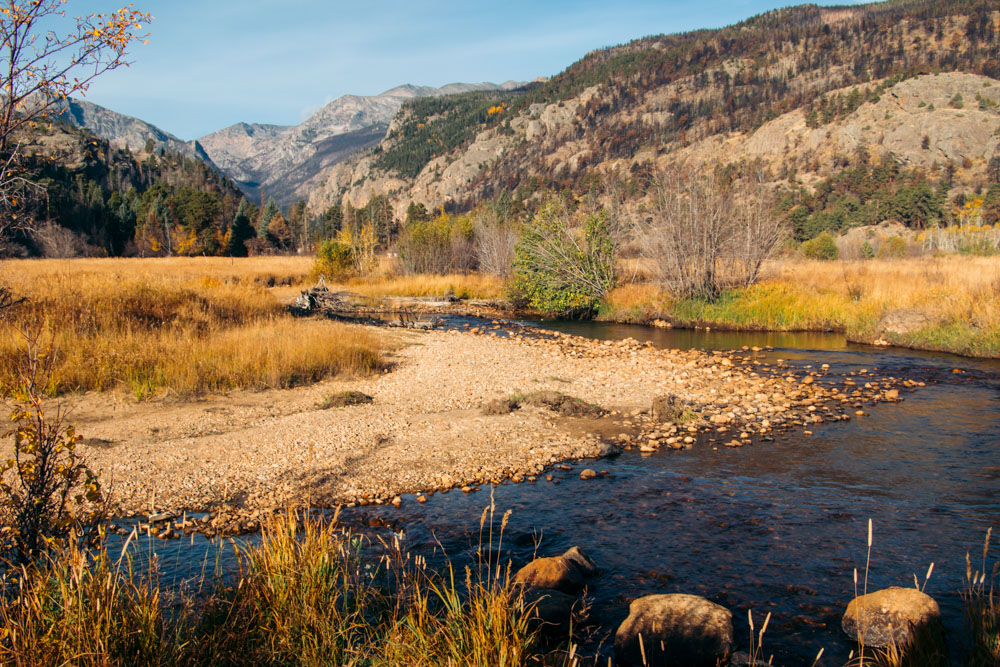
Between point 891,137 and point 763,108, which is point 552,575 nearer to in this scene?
point 891,137

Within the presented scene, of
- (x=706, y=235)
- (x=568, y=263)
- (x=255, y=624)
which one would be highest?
(x=706, y=235)

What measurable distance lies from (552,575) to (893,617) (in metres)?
2.53

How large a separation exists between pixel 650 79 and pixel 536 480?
16280 centimetres

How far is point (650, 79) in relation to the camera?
15212cm

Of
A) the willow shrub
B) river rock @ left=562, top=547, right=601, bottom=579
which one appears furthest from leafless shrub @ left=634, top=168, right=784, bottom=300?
river rock @ left=562, top=547, right=601, bottom=579

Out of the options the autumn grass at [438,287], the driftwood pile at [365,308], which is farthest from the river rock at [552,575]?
the autumn grass at [438,287]

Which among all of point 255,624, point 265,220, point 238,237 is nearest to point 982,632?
point 255,624

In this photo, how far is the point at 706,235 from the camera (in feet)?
80.7

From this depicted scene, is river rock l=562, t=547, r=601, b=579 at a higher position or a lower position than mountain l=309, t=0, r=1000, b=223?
lower

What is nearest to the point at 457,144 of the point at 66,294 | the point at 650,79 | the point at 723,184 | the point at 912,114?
the point at 650,79

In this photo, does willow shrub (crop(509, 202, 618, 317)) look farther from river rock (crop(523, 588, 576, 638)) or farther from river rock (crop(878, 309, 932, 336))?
river rock (crop(523, 588, 576, 638))

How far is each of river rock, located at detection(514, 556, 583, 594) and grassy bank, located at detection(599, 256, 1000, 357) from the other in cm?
1658

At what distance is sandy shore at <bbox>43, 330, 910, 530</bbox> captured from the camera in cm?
768

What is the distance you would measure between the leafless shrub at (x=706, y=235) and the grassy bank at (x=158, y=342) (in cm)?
1424
